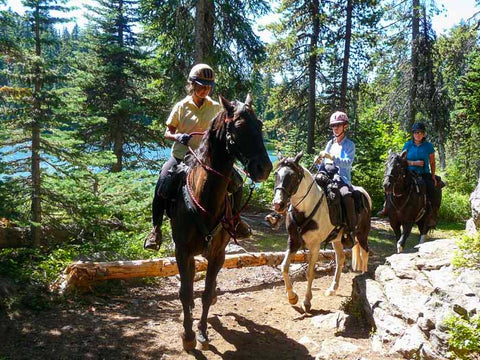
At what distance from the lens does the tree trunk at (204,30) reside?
11328mm

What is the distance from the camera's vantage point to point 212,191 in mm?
4348

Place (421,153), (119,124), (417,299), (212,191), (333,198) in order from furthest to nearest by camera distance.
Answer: (119,124), (421,153), (333,198), (417,299), (212,191)

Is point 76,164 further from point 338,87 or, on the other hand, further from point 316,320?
point 338,87

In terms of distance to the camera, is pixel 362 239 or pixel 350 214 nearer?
pixel 350 214

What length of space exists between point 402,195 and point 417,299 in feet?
16.0

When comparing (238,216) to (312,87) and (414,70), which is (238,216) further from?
(414,70)

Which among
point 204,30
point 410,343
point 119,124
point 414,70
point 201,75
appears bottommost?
point 410,343

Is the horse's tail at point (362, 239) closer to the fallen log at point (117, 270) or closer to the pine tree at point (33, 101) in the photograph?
the fallen log at point (117, 270)

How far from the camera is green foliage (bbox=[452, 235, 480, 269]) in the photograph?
13.9ft

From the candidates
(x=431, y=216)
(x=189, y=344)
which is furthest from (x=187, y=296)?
(x=431, y=216)

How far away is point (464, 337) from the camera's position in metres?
3.43

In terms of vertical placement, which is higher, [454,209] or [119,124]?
[119,124]

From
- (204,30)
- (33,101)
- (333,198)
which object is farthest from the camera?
(204,30)

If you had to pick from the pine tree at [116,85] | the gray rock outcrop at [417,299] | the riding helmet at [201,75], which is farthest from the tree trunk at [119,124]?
the gray rock outcrop at [417,299]
